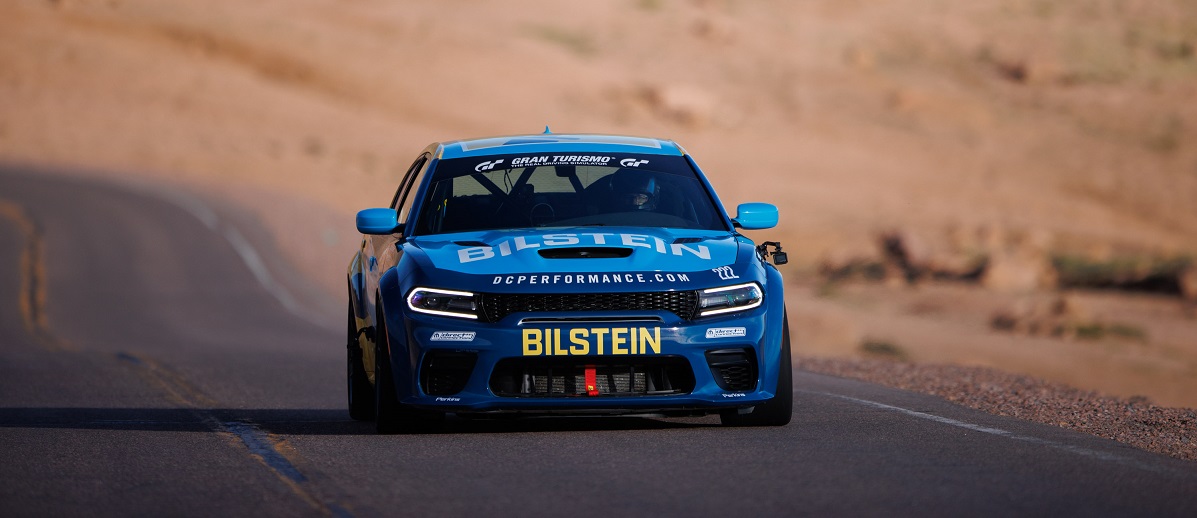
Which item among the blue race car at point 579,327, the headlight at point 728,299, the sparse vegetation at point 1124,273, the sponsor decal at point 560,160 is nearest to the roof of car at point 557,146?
the sponsor decal at point 560,160

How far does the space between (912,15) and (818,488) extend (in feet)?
269

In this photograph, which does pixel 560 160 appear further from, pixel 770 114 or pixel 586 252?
pixel 770 114

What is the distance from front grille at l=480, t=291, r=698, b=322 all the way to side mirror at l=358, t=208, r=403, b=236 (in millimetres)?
1259

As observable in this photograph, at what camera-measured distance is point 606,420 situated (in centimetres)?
1016

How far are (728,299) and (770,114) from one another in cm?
6131

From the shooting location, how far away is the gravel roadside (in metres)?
9.41

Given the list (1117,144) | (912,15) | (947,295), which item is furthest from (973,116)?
(947,295)

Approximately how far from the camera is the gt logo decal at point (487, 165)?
10.2 m

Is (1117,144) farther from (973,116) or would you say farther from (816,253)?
(816,253)

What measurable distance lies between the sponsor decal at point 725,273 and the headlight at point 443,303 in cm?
120

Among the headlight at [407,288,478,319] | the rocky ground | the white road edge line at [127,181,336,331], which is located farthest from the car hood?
the white road edge line at [127,181,336,331]

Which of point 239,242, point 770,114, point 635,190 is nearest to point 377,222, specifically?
point 635,190

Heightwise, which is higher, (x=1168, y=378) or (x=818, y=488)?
(x=818, y=488)

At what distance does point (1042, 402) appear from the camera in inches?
441
